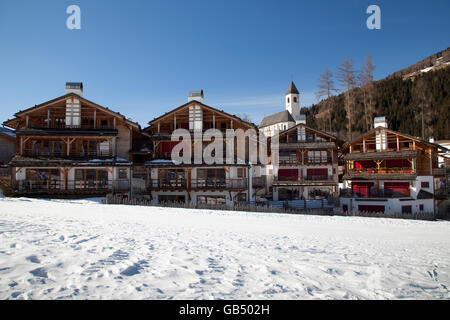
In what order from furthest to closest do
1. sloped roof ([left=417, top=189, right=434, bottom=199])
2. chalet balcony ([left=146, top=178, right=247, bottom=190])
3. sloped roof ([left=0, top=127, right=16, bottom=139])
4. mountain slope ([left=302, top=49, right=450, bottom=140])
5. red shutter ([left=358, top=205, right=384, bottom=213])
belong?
mountain slope ([left=302, top=49, right=450, bottom=140])
sloped roof ([left=0, top=127, right=16, bottom=139])
red shutter ([left=358, top=205, right=384, bottom=213])
sloped roof ([left=417, top=189, right=434, bottom=199])
chalet balcony ([left=146, top=178, right=247, bottom=190])

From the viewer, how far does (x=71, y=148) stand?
2736 centimetres

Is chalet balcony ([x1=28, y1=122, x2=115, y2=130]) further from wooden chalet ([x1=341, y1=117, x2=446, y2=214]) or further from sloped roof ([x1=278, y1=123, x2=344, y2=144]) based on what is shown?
wooden chalet ([x1=341, y1=117, x2=446, y2=214])

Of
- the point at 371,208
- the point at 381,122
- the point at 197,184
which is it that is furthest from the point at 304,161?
the point at 197,184

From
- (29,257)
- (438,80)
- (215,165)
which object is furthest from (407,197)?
(438,80)

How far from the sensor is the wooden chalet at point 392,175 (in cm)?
2909

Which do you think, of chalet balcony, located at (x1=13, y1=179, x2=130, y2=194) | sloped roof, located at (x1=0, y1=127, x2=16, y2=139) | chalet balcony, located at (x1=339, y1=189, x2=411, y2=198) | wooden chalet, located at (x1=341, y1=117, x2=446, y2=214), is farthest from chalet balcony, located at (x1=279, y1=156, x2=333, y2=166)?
sloped roof, located at (x1=0, y1=127, x2=16, y2=139)

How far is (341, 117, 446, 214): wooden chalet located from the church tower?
129ft

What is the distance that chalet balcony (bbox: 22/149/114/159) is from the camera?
1019 inches

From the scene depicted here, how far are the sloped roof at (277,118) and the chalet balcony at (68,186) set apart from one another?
4863cm

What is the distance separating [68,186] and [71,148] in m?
4.62

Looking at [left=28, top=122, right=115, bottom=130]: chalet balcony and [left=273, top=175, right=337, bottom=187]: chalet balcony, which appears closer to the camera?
[left=28, top=122, right=115, bottom=130]: chalet balcony

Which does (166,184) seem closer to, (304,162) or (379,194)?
(304,162)

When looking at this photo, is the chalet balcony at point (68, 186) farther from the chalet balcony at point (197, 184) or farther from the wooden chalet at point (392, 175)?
the wooden chalet at point (392, 175)
